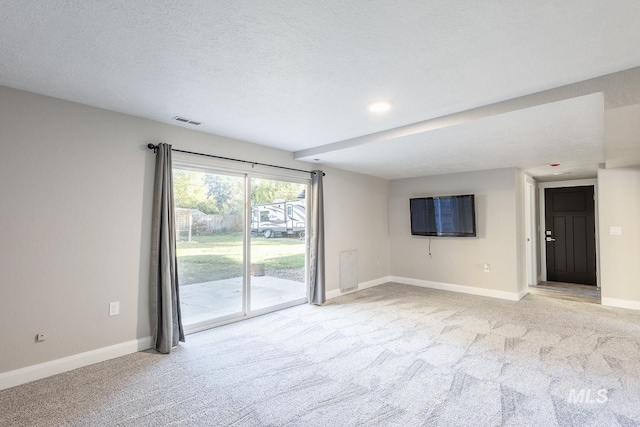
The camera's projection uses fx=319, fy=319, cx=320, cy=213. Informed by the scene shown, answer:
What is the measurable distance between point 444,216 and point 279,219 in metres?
3.09

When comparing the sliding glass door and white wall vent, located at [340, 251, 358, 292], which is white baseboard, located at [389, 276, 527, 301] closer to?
white wall vent, located at [340, 251, 358, 292]

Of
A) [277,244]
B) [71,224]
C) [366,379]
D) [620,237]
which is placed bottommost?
[366,379]

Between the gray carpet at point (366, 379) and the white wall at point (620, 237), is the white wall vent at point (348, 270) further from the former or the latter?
the white wall at point (620, 237)

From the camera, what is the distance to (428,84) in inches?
97.5

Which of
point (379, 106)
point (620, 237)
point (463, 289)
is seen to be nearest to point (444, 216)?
point (463, 289)

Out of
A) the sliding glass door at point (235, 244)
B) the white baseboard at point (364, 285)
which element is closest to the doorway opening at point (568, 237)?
the white baseboard at point (364, 285)

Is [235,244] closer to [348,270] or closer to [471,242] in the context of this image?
[348,270]

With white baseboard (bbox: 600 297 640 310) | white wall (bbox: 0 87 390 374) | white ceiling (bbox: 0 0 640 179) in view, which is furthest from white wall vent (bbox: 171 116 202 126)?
white baseboard (bbox: 600 297 640 310)

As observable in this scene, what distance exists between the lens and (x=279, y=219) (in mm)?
4770

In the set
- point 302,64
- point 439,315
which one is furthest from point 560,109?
point 439,315

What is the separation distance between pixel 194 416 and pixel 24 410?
122 cm

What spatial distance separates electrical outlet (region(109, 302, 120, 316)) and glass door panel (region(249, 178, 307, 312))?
62.7 inches

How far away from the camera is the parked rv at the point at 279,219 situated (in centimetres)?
442

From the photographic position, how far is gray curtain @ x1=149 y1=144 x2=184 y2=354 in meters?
3.26
